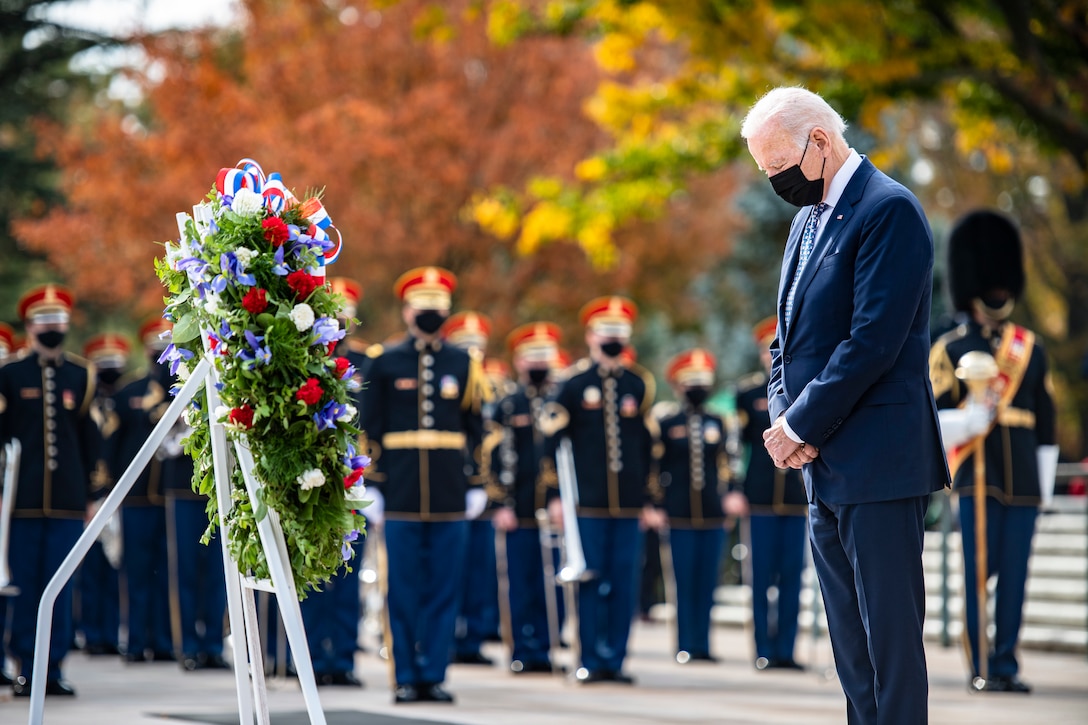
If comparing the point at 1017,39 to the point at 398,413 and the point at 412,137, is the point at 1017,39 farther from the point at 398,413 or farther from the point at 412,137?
the point at 412,137

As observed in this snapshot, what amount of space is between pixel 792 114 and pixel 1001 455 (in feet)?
18.6

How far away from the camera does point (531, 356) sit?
517 inches

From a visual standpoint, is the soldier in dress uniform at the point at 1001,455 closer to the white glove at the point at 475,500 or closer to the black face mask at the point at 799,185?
the white glove at the point at 475,500

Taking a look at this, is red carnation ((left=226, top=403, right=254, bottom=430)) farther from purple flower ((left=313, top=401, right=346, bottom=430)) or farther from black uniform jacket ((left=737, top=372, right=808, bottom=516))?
black uniform jacket ((left=737, top=372, right=808, bottom=516))

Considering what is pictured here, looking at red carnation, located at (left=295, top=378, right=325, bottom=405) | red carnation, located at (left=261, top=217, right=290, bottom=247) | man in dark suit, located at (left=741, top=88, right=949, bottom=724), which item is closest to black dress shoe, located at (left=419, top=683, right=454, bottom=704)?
red carnation, located at (left=295, top=378, right=325, bottom=405)

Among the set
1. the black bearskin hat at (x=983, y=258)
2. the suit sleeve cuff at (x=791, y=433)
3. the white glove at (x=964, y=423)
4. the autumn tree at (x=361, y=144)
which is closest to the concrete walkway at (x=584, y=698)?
the white glove at (x=964, y=423)

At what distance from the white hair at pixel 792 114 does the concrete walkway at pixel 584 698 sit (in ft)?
13.2

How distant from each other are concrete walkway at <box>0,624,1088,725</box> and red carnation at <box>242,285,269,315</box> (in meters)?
2.92

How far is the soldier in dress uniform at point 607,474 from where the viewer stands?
1073cm

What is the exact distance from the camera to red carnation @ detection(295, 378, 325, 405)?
5340 millimetres

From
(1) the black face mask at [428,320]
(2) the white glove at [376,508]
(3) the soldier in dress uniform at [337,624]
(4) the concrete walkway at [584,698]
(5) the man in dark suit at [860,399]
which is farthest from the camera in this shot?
(3) the soldier in dress uniform at [337,624]

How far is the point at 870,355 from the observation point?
182 inches

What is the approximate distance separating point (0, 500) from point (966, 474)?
239 inches

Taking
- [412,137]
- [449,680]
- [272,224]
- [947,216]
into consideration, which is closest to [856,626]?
[272,224]
